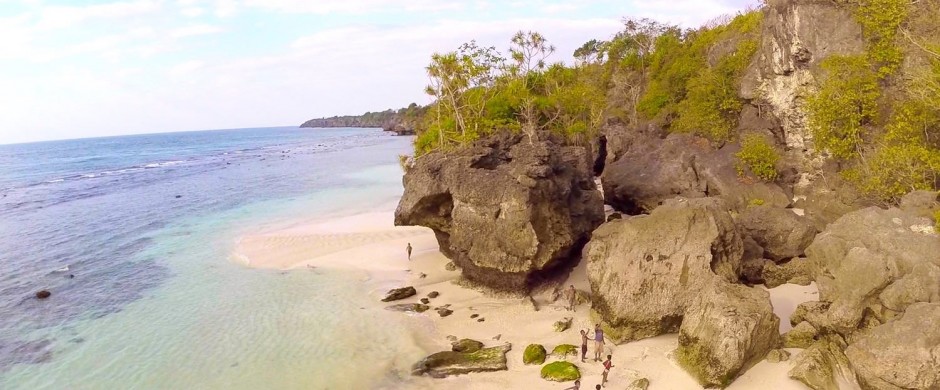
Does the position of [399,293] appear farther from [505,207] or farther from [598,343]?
[598,343]

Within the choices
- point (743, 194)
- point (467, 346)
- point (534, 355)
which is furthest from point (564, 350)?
point (743, 194)

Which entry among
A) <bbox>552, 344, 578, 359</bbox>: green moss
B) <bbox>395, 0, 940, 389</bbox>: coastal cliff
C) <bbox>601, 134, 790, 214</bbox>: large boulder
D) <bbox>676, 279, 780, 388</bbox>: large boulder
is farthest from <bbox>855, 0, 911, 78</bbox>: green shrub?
<bbox>552, 344, 578, 359</bbox>: green moss

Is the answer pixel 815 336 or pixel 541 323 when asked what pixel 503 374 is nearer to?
pixel 541 323

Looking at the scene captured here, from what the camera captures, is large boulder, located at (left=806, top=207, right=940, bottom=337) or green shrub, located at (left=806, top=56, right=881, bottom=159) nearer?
large boulder, located at (left=806, top=207, right=940, bottom=337)

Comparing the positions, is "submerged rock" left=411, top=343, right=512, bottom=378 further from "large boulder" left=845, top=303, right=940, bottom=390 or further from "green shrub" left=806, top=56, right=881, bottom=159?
"green shrub" left=806, top=56, right=881, bottom=159

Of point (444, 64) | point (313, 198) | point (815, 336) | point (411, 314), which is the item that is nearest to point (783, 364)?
point (815, 336)
